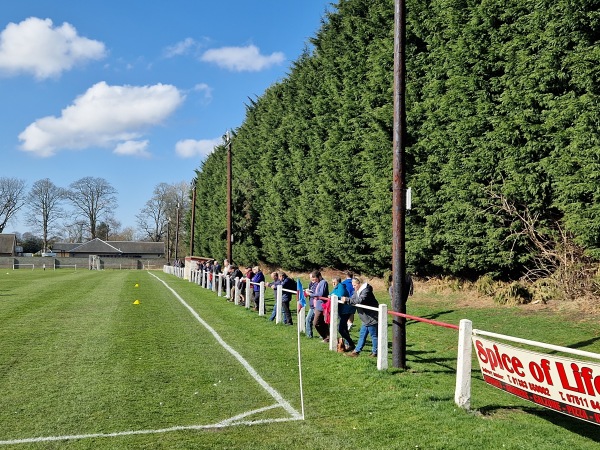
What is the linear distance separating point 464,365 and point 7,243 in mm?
109581

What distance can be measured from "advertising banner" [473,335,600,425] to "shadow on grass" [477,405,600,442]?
65 centimetres

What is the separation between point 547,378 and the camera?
218 inches

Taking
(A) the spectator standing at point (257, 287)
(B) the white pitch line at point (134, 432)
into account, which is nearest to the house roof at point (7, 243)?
(A) the spectator standing at point (257, 287)

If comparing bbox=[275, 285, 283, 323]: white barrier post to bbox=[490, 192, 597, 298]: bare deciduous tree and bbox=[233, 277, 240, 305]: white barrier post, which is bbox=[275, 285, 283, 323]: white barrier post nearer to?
bbox=[233, 277, 240, 305]: white barrier post

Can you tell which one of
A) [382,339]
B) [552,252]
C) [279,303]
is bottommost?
[279,303]

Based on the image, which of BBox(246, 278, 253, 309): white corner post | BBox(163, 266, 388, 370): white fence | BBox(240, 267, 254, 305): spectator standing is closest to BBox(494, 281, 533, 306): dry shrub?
BBox(163, 266, 388, 370): white fence

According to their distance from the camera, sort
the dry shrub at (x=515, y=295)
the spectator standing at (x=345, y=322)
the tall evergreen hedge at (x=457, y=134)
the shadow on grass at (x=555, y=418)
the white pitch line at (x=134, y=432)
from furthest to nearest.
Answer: the dry shrub at (x=515, y=295) → the tall evergreen hedge at (x=457, y=134) → the spectator standing at (x=345, y=322) → the shadow on grass at (x=555, y=418) → the white pitch line at (x=134, y=432)

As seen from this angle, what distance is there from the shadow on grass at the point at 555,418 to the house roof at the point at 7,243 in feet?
358

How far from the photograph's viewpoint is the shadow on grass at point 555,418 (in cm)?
642

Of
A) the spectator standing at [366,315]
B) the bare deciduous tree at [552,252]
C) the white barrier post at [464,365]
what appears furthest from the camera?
the bare deciduous tree at [552,252]

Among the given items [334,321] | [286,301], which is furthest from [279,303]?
[334,321]

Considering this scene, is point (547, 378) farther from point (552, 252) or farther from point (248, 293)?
point (248, 293)

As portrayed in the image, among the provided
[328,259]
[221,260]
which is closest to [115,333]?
[328,259]

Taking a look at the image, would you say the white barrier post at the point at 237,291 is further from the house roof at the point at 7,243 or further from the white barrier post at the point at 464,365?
the house roof at the point at 7,243
